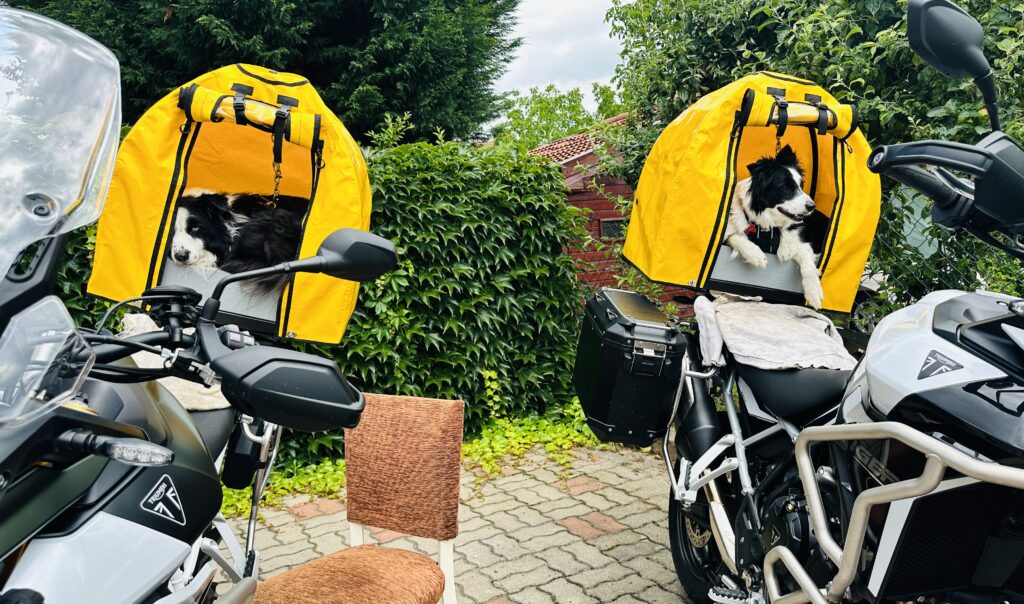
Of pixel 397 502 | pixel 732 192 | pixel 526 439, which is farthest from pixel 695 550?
pixel 526 439

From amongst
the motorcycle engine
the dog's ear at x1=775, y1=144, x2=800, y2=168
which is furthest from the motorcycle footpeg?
the dog's ear at x1=775, y1=144, x2=800, y2=168

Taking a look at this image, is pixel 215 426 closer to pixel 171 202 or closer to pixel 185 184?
pixel 171 202

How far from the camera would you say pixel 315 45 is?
9758 millimetres

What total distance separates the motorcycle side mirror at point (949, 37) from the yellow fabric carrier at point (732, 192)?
4.43 ft

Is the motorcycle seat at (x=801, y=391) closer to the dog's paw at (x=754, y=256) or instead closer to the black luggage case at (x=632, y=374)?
the black luggage case at (x=632, y=374)

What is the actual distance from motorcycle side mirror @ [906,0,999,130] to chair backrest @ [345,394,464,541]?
1.71 m

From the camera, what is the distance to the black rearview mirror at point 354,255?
56.3 inches

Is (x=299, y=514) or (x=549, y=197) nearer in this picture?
(x=299, y=514)

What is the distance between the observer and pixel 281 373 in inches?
47.3

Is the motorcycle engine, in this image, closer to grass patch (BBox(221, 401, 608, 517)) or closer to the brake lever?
the brake lever

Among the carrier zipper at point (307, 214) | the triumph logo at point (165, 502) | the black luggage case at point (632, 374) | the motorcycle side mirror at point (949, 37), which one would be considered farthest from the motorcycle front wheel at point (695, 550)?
the triumph logo at point (165, 502)

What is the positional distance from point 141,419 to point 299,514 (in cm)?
324

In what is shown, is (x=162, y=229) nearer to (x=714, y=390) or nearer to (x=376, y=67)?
(x=714, y=390)

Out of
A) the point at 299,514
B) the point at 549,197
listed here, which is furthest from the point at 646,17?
the point at 299,514
